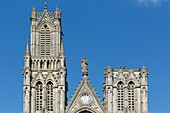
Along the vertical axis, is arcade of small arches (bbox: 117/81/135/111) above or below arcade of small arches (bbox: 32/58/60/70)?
below

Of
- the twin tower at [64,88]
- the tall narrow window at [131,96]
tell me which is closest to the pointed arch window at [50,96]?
the twin tower at [64,88]

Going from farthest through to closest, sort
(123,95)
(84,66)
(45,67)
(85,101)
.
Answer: (84,66) < (45,67) < (123,95) < (85,101)

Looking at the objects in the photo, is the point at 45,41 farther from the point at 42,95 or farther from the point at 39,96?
the point at 39,96

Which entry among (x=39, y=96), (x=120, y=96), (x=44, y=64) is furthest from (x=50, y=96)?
(x=120, y=96)

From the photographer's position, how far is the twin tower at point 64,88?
71.5 meters

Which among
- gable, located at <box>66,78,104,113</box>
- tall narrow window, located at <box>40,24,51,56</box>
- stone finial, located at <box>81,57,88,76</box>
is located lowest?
gable, located at <box>66,78,104,113</box>

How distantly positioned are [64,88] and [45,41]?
7.42 meters

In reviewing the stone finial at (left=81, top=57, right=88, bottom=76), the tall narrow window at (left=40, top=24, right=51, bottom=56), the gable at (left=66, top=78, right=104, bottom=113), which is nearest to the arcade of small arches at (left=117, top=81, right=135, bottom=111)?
the gable at (left=66, top=78, right=104, bottom=113)

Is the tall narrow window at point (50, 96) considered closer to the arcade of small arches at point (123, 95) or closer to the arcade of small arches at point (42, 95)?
the arcade of small arches at point (42, 95)

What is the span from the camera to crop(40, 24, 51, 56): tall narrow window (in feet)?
244

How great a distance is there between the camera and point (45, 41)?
246 ft

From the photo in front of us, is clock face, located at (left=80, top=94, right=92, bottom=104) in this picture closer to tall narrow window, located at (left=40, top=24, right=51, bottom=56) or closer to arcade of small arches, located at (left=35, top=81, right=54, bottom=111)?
arcade of small arches, located at (left=35, top=81, right=54, bottom=111)

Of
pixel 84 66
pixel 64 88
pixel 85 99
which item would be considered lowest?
pixel 85 99

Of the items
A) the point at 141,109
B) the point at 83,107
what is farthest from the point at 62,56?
the point at 141,109
